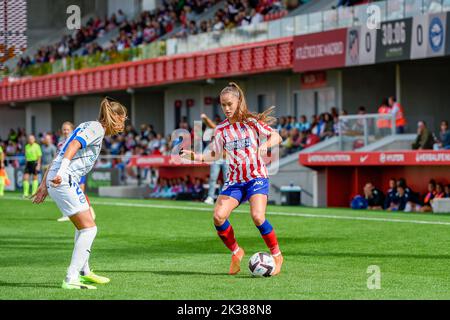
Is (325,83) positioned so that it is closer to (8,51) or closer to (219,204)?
(8,51)

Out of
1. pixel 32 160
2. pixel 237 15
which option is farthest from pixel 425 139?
pixel 237 15

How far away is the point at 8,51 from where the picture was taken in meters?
35.1

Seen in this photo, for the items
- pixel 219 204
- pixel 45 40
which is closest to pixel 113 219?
pixel 219 204

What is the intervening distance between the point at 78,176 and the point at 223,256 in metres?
3.91

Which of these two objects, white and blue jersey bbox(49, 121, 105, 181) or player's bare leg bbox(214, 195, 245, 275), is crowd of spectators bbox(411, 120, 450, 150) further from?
white and blue jersey bbox(49, 121, 105, 181)

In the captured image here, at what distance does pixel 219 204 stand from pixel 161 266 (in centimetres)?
160

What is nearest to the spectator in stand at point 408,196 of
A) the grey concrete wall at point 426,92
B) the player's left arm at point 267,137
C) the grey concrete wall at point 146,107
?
the grey concrete wall at point 426,92

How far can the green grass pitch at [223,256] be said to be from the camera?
1008 cm

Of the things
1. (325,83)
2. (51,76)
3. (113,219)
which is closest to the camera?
(113,219)

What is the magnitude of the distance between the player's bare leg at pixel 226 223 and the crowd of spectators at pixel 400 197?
1425cm

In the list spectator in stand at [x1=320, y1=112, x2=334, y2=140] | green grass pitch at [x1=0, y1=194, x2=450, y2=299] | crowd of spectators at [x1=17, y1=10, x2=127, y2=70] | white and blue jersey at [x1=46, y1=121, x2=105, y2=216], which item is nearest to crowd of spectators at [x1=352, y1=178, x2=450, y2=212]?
green grass pitch at [x1=0, y1=194, x2=450, y2=299]

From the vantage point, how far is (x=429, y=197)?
84.0ft

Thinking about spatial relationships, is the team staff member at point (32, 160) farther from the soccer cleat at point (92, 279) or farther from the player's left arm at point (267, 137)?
the soccer cleat at point (92, 279)

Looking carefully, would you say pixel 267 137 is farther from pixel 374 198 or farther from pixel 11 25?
pixel 11 25
